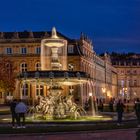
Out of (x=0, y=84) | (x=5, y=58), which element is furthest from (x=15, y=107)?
(x=5, y=58)

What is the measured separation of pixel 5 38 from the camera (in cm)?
12325

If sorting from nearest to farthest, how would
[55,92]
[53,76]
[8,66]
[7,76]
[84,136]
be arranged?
[84,136]
[53,76]
[55,92]
[7,76]
[8,66]

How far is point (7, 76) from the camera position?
365 ft

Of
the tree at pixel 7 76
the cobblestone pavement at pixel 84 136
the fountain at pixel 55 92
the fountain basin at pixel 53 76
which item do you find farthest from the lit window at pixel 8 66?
the cobblestone pavement at pixel 84 136

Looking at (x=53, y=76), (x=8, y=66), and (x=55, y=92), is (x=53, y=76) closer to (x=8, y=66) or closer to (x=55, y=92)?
(x=55, y=92)

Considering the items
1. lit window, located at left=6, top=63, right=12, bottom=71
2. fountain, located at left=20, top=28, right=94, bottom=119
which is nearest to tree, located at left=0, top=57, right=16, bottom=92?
lit window, located at left=6, top=63, right=12, bottom=71

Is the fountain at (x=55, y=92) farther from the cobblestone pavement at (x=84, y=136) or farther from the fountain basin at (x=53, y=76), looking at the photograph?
the cobblestone pavement at (x=84, y=136)

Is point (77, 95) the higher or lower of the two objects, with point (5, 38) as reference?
lower

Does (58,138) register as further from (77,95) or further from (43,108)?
(77,95)

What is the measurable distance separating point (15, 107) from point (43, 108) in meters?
8.12

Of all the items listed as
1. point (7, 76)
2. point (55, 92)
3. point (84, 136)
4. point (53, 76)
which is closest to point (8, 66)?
point (7, 76)

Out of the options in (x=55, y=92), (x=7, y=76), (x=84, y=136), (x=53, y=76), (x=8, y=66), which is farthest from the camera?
(x=8, y=66)

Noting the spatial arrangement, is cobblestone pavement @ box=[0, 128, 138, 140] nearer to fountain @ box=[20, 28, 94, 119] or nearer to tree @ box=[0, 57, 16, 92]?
fountain @ box=[20, 28, 94, 119]

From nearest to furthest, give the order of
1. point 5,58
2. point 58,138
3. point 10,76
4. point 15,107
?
point 58,138, point 15,107, point 10,76, point 5,58
